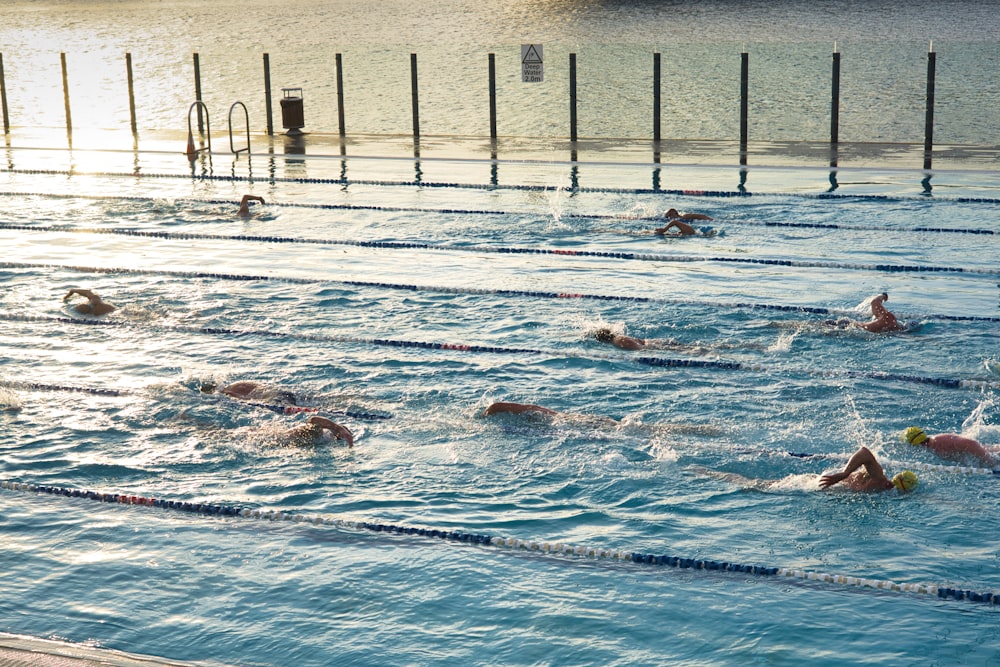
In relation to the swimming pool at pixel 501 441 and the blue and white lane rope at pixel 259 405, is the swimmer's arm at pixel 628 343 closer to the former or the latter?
the swimming pool at pixel 501 441

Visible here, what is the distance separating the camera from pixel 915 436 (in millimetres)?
6348

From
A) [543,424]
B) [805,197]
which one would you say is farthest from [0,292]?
[805,197]

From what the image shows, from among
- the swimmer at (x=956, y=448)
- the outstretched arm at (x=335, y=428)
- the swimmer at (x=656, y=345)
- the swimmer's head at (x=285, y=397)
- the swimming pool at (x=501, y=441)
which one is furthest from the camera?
the swimmer at (x=656, y=345)

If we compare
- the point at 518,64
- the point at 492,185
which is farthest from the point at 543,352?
the point at 518,64

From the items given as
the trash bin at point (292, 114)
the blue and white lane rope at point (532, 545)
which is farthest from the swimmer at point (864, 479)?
the trash bin at point (292, 114)

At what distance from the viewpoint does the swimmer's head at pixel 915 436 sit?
6.34 m

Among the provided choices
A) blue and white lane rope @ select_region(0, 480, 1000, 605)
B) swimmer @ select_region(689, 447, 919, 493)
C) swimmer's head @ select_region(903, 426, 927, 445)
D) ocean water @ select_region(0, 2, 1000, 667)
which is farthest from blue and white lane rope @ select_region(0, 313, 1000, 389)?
blue and white lane rope @ select_region(0, 480, 1000, 605)

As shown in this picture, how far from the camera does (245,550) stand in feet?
17.4

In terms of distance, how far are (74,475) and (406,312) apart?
12.3 feet

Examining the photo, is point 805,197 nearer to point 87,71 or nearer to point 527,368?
point 527,368

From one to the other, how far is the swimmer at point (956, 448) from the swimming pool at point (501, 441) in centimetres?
14

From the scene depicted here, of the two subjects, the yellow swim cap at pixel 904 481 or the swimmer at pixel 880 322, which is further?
the swimmer at pixel 880 322

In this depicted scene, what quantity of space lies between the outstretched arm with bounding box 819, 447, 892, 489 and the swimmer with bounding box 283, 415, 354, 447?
2.53m

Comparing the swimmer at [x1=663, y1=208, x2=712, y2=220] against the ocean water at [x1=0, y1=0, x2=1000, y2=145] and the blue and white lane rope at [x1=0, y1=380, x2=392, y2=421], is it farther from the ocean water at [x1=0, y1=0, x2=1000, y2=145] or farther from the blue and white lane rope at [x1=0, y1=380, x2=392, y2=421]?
the ocean water at [x1=0, y1=0, x2=1000, y2=145]
